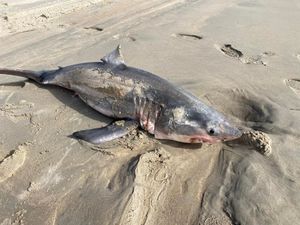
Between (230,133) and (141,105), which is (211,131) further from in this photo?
(141,105)

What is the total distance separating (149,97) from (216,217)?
1.53m

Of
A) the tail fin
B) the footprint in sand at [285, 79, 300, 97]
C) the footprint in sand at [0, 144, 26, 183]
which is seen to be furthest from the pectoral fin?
the footprint in sand at [285, 79, 300, 97]

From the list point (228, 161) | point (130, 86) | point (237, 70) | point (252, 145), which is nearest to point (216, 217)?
point (228, 161)

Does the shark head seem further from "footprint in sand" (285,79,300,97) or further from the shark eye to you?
"footprint in sand" (285,79,300,97)

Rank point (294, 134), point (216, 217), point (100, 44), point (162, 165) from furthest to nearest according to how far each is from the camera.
→ 1. point (100, 44)
2. point (294, 134)
3. point (162, 165)
4. point (216, 217)

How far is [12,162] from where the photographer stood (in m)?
3.88

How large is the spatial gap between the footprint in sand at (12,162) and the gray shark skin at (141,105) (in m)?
0.58

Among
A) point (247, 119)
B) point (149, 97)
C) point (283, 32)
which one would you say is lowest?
point (283, 32)

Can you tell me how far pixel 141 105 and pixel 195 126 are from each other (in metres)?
0.67

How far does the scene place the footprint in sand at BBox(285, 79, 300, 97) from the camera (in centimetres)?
521

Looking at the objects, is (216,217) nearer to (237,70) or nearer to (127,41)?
(237,70)

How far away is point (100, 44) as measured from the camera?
265 inches

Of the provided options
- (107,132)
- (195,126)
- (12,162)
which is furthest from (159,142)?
(12,162)

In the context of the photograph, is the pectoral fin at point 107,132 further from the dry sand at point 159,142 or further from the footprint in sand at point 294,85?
the footprint in sand at point 294,85
